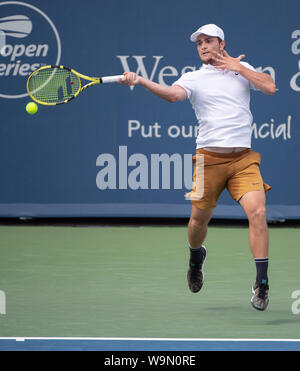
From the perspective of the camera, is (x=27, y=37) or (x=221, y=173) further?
(x=27, y=37)

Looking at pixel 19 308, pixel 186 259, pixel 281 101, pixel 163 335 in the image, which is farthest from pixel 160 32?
pixel 163 335

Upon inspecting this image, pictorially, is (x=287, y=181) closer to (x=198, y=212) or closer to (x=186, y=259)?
(x=186, y=259)

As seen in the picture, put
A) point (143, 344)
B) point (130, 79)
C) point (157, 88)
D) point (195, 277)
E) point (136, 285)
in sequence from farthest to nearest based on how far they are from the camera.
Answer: point (136, 285) → point (195, 277) → point (157, 88) → point (130, 79) → point (143, 344)

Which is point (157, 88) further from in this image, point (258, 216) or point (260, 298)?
point (260, 298)

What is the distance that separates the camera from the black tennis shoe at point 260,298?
5.00 m

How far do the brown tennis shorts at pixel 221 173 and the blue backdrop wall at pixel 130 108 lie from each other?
409cm

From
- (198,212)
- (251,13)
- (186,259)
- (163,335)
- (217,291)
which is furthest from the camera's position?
(251,13)

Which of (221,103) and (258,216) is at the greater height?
(221,103)

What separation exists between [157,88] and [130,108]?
15.2 ft

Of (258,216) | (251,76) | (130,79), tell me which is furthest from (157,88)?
(258,216)

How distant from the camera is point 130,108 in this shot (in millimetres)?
Result: 9734

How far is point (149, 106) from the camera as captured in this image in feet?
31.8

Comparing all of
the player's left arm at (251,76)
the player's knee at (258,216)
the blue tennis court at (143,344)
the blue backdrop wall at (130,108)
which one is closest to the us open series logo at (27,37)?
the blue backdrop wall at (130,108)

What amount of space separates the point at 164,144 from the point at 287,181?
1380mm
